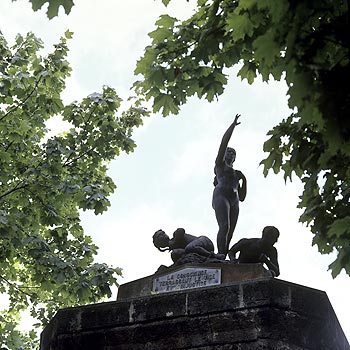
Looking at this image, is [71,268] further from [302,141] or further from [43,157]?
[302,141]

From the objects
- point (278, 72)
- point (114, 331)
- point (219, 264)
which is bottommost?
point (278, 72)

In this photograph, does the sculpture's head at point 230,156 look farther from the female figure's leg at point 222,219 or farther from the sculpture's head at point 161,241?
the sculpture's head at point 161,241

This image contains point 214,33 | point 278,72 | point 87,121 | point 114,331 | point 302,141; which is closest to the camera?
point 278,72

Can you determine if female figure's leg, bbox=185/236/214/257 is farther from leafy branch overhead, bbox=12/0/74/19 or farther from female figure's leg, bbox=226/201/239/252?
leafy branch overhead, bbox=12/0/74/19

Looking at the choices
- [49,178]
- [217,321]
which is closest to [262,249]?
[217,321]

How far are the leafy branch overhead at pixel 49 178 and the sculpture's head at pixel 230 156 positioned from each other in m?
2.96

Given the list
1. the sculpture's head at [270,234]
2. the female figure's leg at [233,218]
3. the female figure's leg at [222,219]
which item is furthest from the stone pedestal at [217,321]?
the female figure's leg at [233,218]

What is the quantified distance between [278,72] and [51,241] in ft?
24.3

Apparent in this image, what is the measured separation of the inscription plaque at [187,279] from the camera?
6020 millimetres

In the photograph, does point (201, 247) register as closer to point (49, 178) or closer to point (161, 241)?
point (161, 241)

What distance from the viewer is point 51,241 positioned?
10.5 metres

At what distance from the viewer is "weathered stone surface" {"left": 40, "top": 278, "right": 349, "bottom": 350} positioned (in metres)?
5.43

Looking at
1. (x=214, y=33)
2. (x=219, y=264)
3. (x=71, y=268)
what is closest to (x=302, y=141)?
(x=214, y=33)

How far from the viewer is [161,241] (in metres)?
6.93
